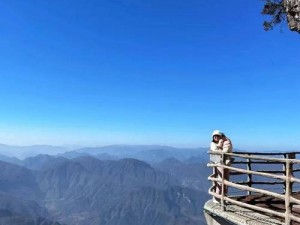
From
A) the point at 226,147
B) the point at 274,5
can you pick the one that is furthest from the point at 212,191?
the point at 274,5

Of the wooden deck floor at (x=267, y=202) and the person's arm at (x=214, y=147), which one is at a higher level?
the person's arm at (x=214, y=147)

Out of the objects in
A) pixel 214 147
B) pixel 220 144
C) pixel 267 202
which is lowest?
pixel 267 202

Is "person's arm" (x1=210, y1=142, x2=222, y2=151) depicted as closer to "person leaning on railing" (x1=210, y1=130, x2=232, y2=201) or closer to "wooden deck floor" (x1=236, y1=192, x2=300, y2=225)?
"person leaning on railing" (x1=210, y1=130, x2=232, y2=201)

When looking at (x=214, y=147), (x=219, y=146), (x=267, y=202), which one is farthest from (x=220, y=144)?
(x=267, y=202)

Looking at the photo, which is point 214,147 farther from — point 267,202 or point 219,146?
point 267,202

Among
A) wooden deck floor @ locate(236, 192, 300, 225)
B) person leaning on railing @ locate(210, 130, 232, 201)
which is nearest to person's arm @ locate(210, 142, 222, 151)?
person leaning on railing @ locate(210, 130, 232, 201)

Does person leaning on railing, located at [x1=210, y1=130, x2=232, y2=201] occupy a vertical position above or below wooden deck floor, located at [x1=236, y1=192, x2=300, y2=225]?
above

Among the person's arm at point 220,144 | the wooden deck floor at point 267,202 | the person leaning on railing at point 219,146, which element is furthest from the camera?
the person's arm at point 220,144

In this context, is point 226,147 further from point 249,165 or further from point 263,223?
point 263,223

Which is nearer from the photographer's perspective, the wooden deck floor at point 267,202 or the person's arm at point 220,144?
the wooden deck floor at point 267,202

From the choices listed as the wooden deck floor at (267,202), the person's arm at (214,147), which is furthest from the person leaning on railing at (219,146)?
the wooden deck floor at (267,202)

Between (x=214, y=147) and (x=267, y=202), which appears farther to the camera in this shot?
(x=214, y=147)

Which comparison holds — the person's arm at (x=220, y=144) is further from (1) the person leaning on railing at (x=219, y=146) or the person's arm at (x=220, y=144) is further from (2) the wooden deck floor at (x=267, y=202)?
(2) the wooden deck floor at (x=267, y=202)
